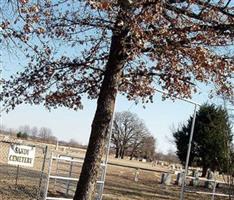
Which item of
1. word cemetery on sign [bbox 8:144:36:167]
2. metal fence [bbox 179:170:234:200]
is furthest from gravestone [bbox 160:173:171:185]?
word cemetery on sign [bbox 8:144:36:167]

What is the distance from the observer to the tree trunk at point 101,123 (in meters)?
9.33

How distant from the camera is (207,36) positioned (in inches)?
338

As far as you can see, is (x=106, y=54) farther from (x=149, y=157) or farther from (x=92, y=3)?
(x=149, y=157)

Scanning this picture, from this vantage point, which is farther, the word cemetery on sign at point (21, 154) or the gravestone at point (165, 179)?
the gravestone at point (165, 179)

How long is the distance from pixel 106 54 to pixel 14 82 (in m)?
1.91

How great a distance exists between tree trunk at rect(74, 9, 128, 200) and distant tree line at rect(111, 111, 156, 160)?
6357 cm

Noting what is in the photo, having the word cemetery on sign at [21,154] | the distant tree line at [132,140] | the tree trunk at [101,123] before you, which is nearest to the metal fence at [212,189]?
the tree trunk at [101,123]

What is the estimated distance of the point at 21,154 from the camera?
47.9 ft

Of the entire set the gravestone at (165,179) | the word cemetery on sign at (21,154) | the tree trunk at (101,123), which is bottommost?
the gravestone at (165,179)

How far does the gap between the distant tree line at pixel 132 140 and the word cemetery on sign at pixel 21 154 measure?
58.4 meters

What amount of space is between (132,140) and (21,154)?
246 feet

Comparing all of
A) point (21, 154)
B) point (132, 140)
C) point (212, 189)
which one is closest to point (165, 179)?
point (212, 189)

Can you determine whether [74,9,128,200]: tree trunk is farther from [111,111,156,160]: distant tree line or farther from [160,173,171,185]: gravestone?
[111,111,156,160]: distant tree line

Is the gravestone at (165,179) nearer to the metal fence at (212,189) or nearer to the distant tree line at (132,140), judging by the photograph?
the metal fence at (212,189)
